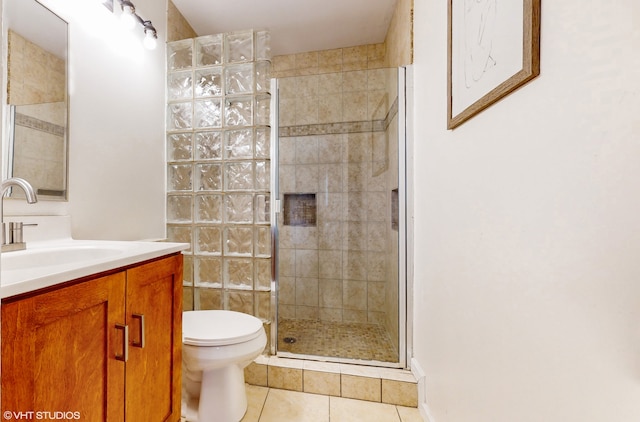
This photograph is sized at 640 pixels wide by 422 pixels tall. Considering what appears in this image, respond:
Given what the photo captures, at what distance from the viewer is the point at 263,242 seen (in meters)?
1.76

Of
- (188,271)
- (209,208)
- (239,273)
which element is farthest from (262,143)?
(188,271)

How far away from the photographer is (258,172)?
1.77 m

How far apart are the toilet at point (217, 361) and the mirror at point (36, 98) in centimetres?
78

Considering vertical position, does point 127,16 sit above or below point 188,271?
above

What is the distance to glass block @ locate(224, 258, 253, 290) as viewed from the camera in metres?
1.78

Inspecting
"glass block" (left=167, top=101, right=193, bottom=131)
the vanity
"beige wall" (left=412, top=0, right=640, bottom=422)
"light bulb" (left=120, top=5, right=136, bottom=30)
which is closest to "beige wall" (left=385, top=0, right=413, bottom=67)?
"beige wall" (left=412, top=0, right=640, bottom=422)

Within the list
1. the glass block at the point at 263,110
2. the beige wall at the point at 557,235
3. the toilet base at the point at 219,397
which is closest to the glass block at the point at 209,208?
the glass block at the point at 263,110

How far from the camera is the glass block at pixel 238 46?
1.77 metres

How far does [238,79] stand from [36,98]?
2.98 ft

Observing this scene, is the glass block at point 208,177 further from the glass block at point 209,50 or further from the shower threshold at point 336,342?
the shower threshold at point 336,342

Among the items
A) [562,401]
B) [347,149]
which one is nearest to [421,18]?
[347,149]

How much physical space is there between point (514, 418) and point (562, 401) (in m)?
0.18

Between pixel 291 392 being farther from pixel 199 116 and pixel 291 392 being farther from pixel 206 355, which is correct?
pixel 199 116

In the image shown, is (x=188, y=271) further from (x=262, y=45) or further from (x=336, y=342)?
(x=262, y=45)
